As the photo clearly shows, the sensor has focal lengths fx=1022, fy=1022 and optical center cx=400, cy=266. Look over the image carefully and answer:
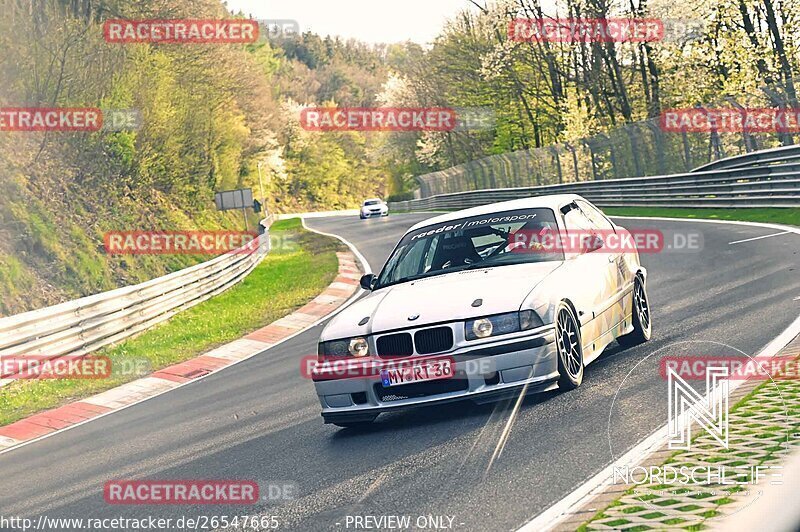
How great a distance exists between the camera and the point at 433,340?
7.09 metres

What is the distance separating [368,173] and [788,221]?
136 m

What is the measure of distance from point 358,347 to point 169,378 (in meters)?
7.65

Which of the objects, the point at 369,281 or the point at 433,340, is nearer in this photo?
the point at 433,340

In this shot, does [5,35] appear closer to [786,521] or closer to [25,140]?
[25,140]

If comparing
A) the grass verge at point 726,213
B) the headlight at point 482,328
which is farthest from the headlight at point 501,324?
the grass verge at point 726,213

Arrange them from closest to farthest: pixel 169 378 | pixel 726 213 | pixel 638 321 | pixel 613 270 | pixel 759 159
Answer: pixel 613 270, pixel 638 321, pixel 169 378, pixel 759 159, pixel 726 213

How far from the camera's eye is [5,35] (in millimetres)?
29656

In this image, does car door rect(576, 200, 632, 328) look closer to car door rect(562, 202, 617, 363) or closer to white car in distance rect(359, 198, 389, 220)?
car door rect(562, 202, 617, 363)

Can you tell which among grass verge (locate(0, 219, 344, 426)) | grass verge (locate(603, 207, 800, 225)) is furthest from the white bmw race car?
grass verge (locate(603, 207, 800, 225))

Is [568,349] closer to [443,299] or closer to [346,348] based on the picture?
[443,299]

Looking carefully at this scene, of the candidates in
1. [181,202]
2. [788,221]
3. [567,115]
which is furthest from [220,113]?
[788,221]

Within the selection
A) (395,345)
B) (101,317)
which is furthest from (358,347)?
(101,317)

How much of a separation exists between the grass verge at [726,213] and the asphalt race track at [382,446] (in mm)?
9331

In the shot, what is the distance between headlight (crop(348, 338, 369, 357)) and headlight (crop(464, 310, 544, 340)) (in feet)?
2.44
